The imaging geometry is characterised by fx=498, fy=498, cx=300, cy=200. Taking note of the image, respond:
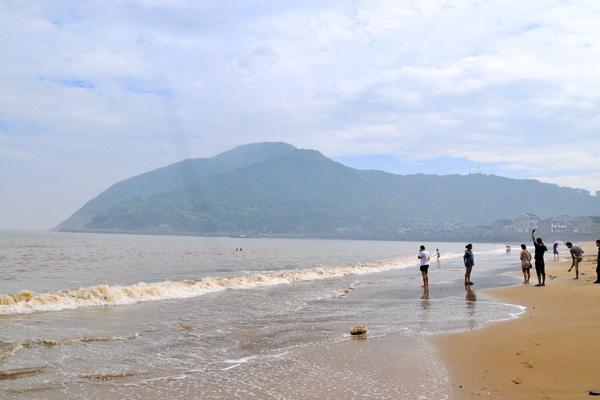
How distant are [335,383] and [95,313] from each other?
10.9 m

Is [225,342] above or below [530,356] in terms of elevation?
below

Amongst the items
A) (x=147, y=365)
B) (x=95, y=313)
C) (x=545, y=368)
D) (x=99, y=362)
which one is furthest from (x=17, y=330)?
(x=545, y=368)

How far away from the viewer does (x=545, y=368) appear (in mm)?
7680

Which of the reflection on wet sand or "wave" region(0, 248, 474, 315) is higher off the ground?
"wave" region(0, 248, 474, 315)

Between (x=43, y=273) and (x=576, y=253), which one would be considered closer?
(x=576, y=253)

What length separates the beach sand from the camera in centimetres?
670

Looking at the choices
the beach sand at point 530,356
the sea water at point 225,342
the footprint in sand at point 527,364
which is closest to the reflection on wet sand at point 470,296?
the sea water at point 225,342

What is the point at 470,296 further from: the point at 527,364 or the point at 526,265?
the point at 527,364

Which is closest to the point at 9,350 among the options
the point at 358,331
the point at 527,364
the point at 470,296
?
the point at 358,331

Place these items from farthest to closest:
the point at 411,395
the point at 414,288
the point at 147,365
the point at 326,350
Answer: the point at 414,288
the point at 326,350
the point at 147,365
the point at 411,395

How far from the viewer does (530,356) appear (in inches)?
336

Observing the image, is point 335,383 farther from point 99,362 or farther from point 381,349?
point 99,362

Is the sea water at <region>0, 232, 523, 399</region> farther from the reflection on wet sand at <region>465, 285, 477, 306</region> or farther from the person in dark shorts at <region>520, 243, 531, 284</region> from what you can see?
the person in dark shorts at <region>520, 243, 531, 284</region>

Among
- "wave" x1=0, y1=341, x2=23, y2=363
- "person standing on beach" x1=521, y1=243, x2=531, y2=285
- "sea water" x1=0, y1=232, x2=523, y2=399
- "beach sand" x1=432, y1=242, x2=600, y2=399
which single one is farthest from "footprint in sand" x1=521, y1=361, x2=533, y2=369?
"person standing on beach" x1=521, y1=243, x2=531, y2=285
